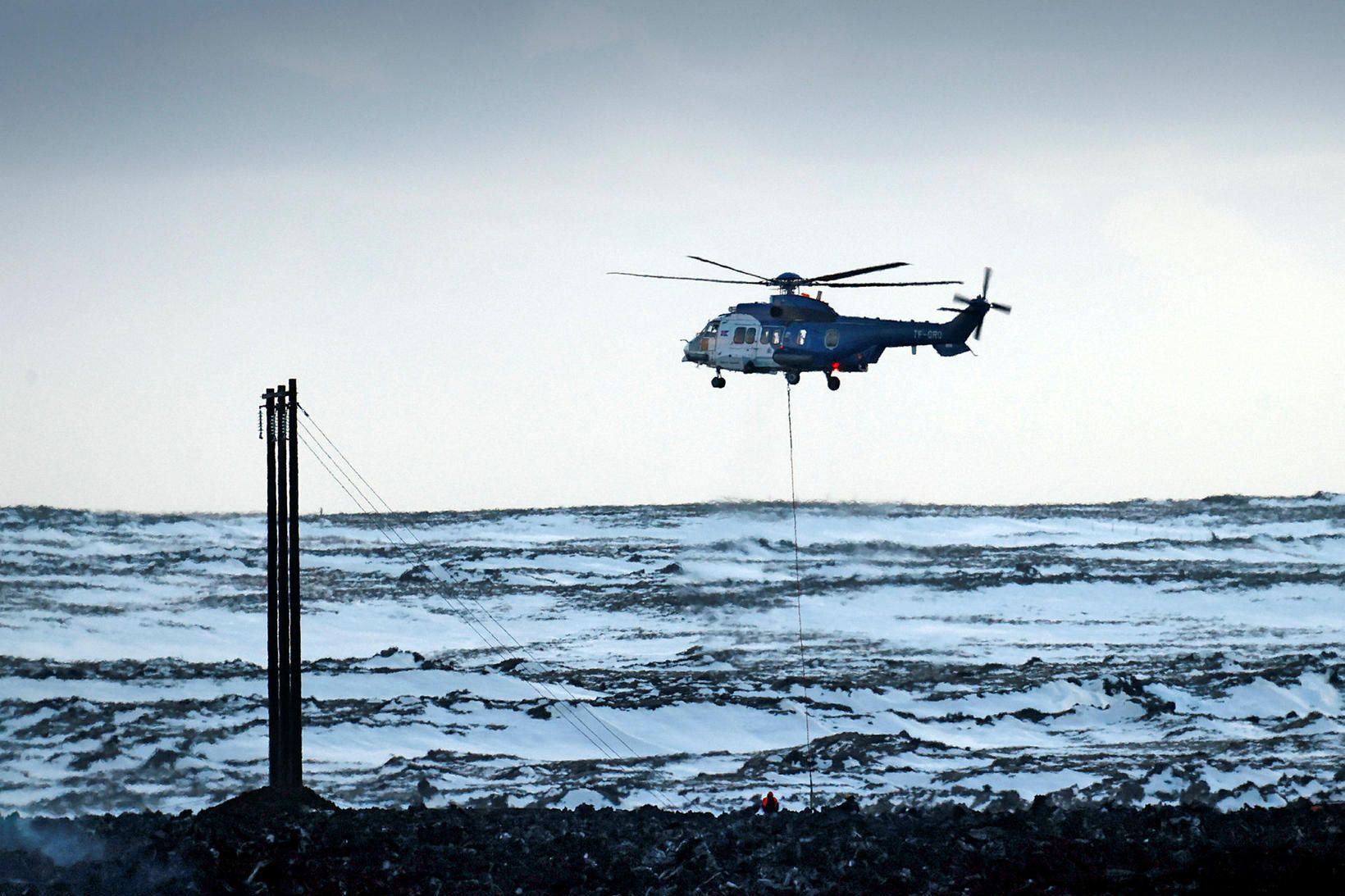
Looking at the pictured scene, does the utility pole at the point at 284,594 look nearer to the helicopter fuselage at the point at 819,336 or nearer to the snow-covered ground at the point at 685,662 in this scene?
the snow-covered ground at the point at 685,662

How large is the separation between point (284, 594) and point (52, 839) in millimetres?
5409

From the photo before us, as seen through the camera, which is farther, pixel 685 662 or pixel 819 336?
pixel 685 662

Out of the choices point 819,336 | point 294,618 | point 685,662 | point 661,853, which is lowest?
point 661,853

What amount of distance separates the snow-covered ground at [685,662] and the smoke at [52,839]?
301 inches

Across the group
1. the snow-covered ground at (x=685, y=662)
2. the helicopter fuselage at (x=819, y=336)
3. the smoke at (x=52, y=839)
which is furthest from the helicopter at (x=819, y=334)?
the smoke at (x=52, y=839)

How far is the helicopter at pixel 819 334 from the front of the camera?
1388 inches

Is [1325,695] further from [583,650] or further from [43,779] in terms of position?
[43,779]

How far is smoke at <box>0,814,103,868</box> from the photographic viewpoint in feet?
78.9

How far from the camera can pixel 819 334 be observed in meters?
35.7

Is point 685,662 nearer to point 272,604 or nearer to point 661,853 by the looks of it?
point 272,604

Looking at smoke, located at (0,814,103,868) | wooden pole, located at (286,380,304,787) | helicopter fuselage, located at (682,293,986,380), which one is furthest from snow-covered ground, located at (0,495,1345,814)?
helicopter fuselage, located at (682,293,986,380)

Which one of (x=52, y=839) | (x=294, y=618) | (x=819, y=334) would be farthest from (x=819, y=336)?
(x=52, y=839)

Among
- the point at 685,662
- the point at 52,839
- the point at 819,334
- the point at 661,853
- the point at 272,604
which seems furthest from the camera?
the point at 685,662

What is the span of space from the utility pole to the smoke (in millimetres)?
3596
